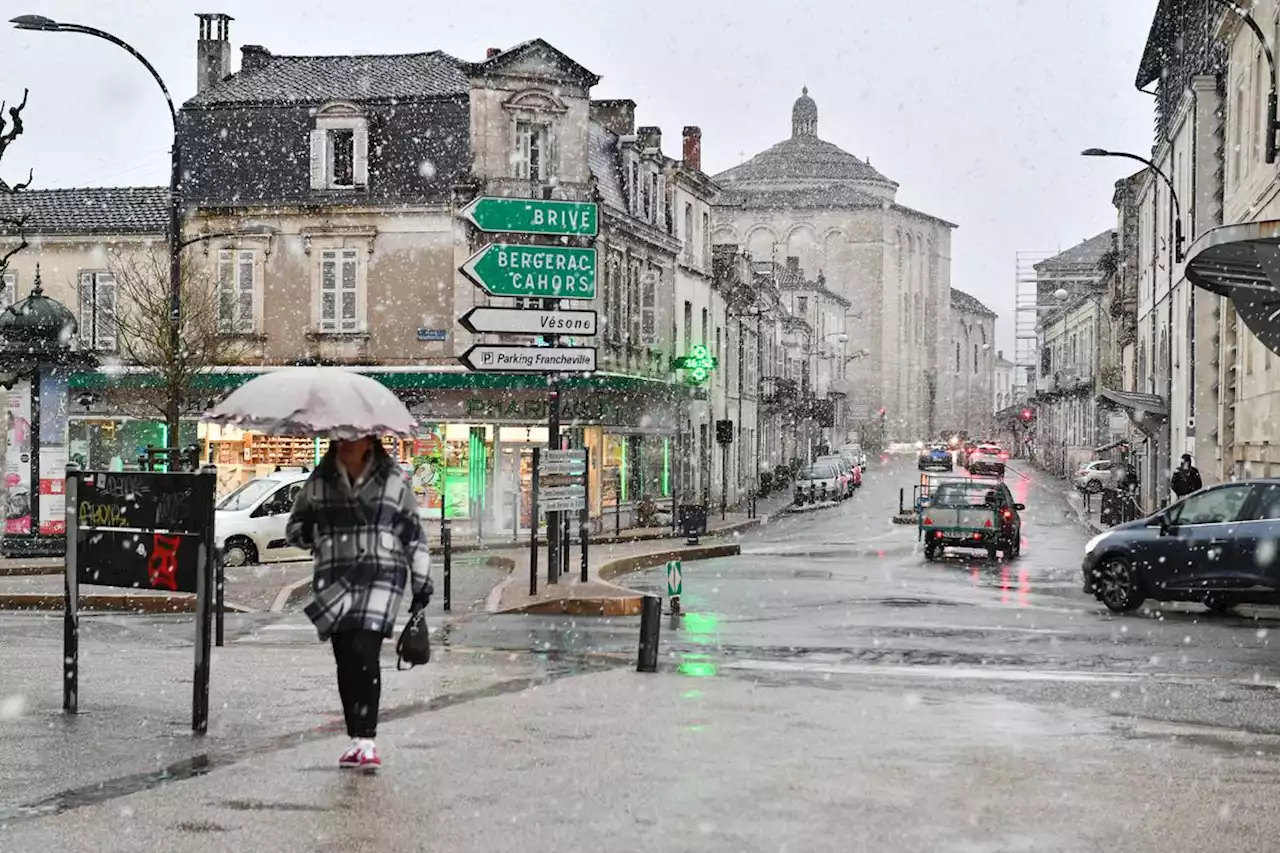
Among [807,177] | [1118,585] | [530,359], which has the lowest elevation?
[1118,585]

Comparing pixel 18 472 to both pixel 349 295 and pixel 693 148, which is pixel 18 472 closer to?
pixel 349 295

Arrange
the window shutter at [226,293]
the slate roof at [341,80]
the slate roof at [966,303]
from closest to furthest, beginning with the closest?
the window shutter at [226,293] → the slate roof at [341,80] → the slate roof at [966,303]

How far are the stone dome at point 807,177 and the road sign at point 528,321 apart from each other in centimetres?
9444

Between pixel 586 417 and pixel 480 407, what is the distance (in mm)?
3099

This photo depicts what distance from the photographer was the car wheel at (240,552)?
2841 centimetres

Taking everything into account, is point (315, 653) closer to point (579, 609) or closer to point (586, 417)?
point (579, 609)

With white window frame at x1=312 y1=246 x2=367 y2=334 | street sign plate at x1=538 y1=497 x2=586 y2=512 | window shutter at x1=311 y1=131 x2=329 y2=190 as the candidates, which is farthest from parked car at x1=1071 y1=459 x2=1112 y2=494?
street sign plate at x1=538 y1=497 x2=586 y2=512

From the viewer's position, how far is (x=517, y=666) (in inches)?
530

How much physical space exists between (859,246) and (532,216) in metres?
101

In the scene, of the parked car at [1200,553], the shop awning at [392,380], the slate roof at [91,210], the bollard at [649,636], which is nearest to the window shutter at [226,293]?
the shop awning at [392,380]

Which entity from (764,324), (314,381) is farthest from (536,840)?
(764,324)

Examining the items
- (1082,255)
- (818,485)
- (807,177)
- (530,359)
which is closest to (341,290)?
(530,359)

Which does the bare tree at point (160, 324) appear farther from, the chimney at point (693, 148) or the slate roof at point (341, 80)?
the chimney at point (693, 148)

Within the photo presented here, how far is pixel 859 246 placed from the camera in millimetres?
119312
